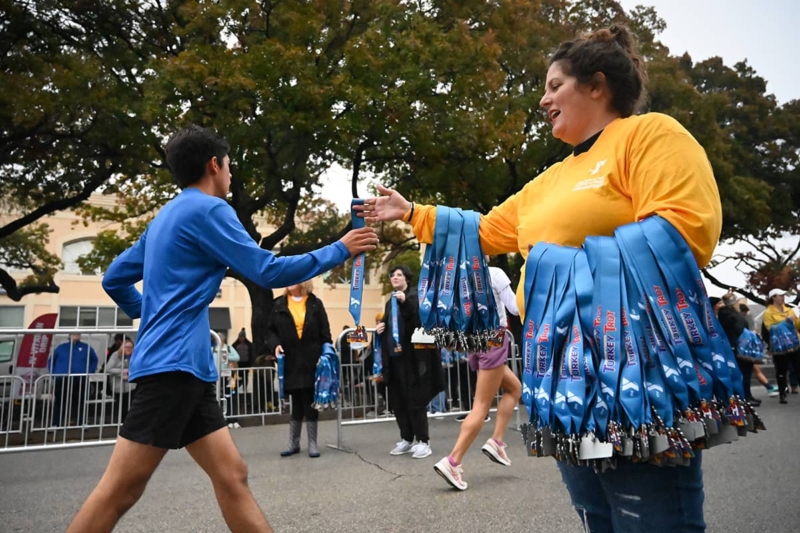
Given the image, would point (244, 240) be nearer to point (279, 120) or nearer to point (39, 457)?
point (39, 457)

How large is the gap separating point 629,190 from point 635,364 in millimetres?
532

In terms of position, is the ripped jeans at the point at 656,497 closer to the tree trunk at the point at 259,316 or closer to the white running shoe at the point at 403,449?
the white running shoe at the point at 403,449

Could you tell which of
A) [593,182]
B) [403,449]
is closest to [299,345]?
[403,449]

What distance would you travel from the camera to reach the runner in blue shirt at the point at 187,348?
102 inches

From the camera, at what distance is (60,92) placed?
13.1m

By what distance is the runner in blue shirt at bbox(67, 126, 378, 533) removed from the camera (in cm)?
260

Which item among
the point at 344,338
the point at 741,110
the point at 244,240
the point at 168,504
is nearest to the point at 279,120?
the point at 344,338

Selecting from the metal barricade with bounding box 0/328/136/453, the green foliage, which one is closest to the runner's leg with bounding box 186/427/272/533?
the metal barricade with bounding box 0/328/136/453

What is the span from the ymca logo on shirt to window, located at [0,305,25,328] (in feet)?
126

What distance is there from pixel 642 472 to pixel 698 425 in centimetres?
20

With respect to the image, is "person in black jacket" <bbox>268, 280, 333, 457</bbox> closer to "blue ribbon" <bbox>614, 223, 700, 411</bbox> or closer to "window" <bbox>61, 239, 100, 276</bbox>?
"blue ribbon" <bbox>614, 223, 700, 411</bbox>

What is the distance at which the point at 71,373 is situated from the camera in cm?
809

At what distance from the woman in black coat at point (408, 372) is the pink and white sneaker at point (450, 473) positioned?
1.93 meters

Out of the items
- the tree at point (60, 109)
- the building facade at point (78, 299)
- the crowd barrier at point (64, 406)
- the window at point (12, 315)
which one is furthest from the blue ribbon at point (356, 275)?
the window at point (12, 315)
